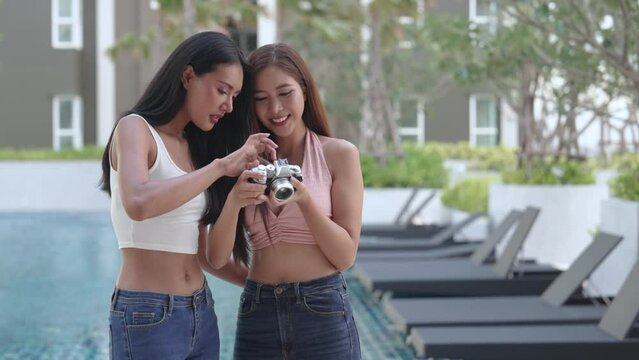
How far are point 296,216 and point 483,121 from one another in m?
28.0

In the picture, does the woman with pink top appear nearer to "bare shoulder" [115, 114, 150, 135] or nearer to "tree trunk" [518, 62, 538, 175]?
"bare shoulder" [115, 114, 150, 135]

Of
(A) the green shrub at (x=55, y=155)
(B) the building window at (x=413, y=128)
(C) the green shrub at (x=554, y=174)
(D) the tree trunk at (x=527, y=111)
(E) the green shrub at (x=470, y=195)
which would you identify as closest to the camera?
(C) the green shrub at (x=554, y=174)

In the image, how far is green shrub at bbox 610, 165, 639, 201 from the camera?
32.0ft

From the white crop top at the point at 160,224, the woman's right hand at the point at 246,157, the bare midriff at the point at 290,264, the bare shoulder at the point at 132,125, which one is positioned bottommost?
the bare midriff at the point at 290,264

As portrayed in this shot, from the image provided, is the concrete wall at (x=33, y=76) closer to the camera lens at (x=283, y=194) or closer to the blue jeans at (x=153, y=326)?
the blue jeans at (x=153, y=326)

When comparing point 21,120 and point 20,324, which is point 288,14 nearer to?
point 21,120

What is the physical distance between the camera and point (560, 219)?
40.8 feet

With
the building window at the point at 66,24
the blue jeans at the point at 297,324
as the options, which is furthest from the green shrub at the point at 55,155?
the blue jeans at the point at 297,324

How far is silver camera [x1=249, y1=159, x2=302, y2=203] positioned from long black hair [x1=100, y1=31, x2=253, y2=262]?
0.33 metres

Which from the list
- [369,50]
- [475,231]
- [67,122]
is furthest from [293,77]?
[67,122]

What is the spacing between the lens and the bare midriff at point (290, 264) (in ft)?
10.9

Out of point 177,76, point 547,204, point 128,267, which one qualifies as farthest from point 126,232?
point 547,204

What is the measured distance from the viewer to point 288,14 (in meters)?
30.6

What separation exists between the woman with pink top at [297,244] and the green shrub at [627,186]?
6.87m
